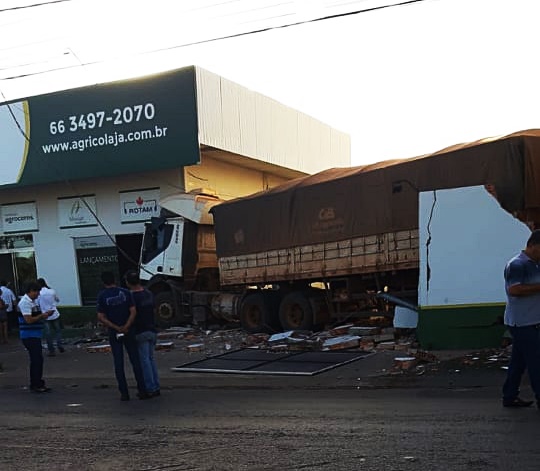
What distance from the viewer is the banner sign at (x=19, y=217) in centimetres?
2242

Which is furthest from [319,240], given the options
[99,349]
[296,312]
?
[99,349]

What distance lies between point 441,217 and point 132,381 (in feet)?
18.9

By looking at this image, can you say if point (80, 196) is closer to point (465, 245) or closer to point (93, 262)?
point (93, 262)

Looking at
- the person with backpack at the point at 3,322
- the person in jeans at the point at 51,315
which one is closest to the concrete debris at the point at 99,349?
the person in jeans at the point at 51,315

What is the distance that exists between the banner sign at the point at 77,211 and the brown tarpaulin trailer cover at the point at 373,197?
5.84 meters

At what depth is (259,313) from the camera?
16547 millimetres

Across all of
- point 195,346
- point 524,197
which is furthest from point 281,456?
point 195,346

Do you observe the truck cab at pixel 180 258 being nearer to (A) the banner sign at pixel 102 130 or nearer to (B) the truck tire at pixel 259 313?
(A) the banner sign at pixel 102 130

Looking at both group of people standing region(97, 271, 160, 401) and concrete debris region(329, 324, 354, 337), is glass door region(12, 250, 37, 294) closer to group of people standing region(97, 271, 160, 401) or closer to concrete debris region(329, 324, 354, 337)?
concrete debris region(329, 324, 354, 337)

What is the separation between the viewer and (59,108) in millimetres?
20109

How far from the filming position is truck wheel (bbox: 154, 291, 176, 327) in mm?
18031

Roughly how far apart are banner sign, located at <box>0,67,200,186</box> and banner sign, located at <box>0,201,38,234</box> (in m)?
1.46

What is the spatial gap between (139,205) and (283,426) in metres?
14.5

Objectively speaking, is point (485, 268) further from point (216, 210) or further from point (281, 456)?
point (216, 210)
